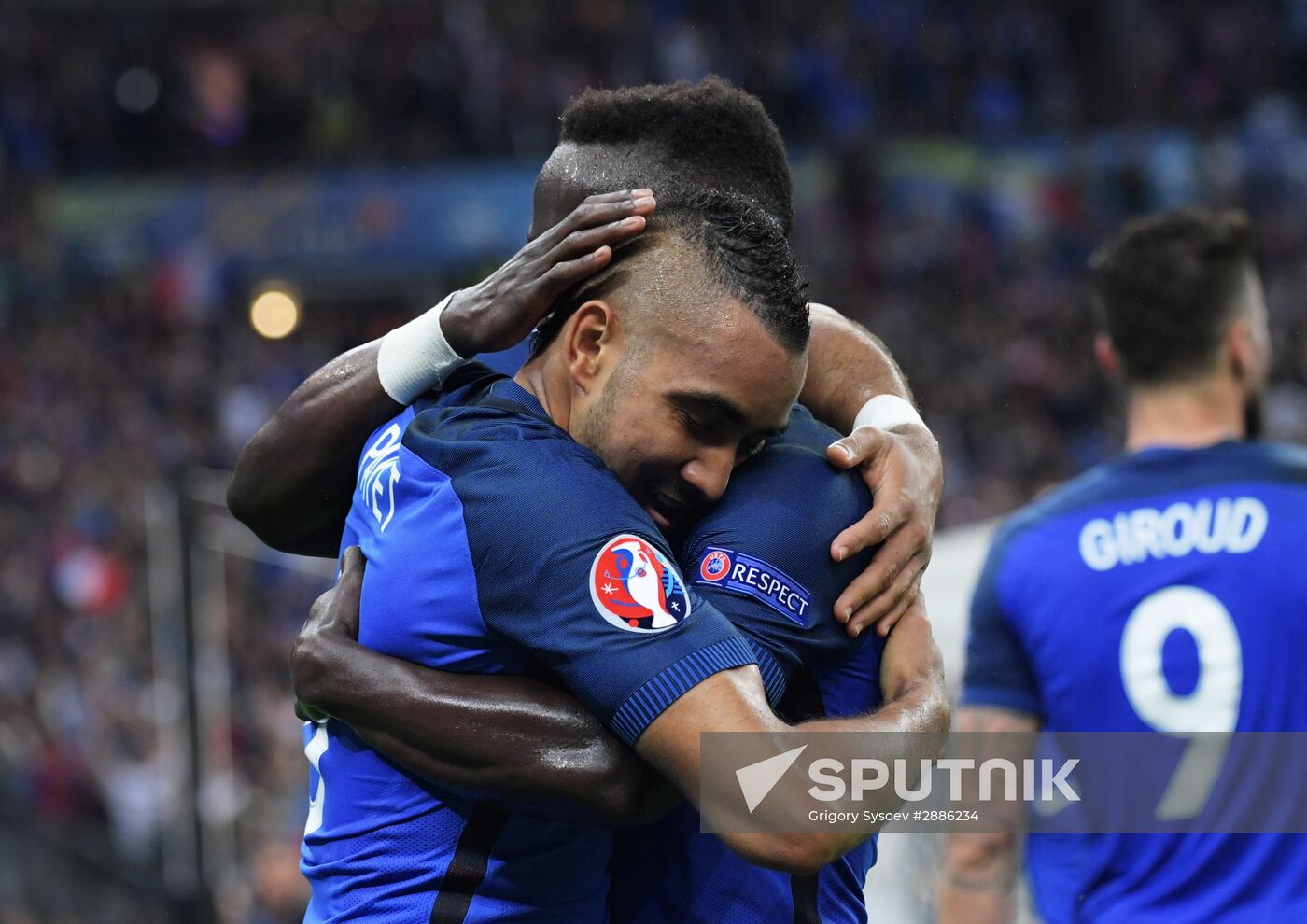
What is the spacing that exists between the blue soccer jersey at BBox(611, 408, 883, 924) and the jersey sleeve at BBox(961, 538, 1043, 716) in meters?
0.96

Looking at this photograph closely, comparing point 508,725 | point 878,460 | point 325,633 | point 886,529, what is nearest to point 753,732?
point 508,725

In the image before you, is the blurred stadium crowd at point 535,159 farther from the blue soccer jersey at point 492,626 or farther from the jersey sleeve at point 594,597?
the jersey sleeve at point 594,597

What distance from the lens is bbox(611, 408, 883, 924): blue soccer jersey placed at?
231cm

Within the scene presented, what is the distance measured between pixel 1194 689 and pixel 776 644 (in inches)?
53.4

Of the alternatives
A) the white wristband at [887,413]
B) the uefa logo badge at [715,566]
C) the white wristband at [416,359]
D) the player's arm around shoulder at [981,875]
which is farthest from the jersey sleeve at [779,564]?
the player's arm around shoulder at [981,875]

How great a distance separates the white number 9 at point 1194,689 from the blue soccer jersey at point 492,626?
1.41 metres

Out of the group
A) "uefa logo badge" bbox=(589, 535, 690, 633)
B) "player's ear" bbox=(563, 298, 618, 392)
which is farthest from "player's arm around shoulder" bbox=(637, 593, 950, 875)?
"player's ear" bbox=(563, 298, 618, 392)

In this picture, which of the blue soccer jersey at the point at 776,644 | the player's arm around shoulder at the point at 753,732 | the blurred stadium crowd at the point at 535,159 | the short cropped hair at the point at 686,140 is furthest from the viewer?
the blurred stadium crowd at the point at 535,159

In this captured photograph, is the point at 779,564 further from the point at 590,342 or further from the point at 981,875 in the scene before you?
the point at 981,875

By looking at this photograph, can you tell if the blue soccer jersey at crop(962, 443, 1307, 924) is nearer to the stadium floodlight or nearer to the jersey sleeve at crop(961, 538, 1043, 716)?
the jersey sleeve at crop(961, 538, 1043, 716)

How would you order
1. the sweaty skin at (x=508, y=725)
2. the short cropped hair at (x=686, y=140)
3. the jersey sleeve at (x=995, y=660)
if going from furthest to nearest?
the jersey sleeve at (x=995, y=660) → the short cropped hair at (x=686, y=140) → the sweaty skin at (x=508, y=725)

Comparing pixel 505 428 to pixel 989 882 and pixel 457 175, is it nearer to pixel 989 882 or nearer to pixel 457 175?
pixel 989 882

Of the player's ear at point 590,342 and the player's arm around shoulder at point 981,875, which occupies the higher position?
the player's ear at point 590,342

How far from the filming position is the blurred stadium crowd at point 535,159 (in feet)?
47.2
